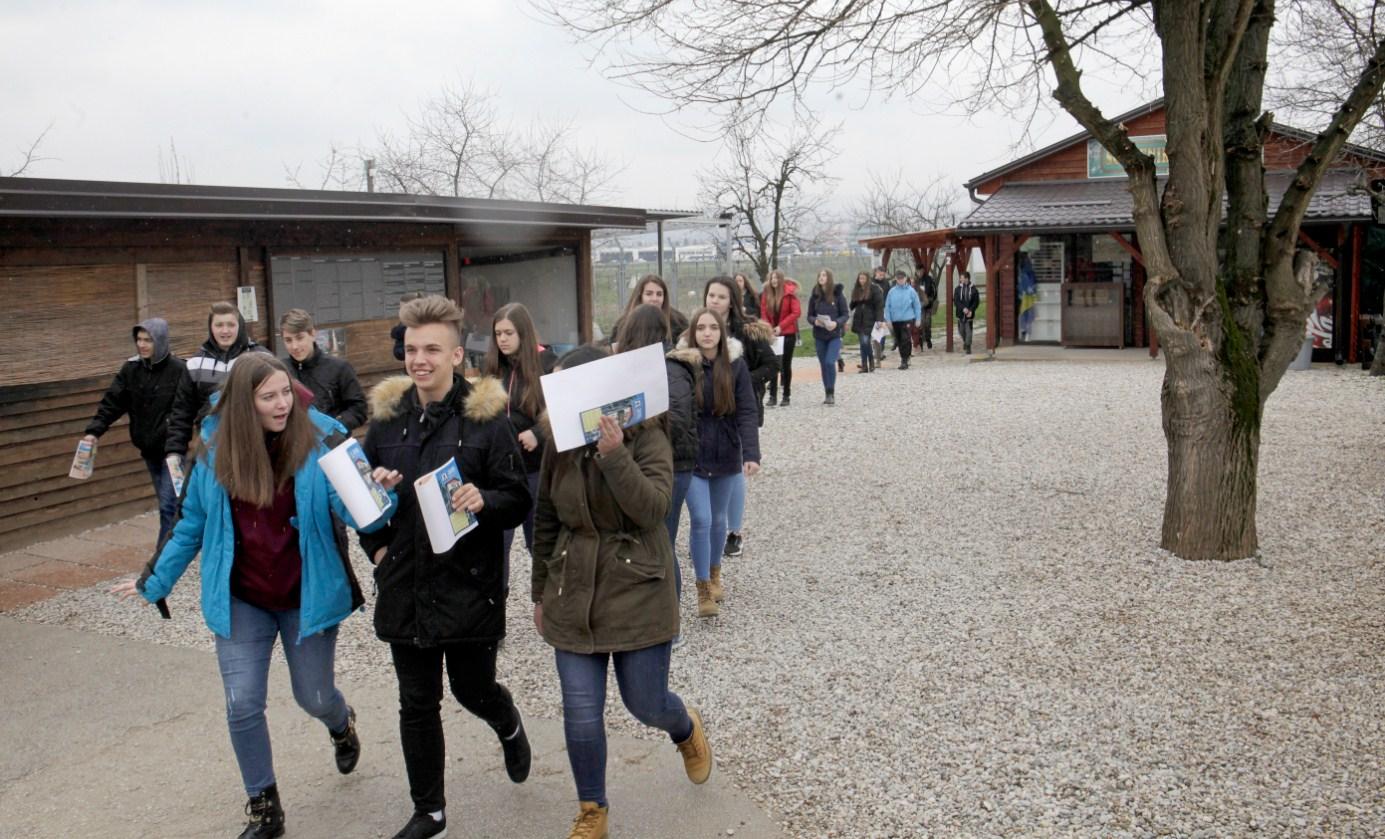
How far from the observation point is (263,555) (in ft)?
13.0

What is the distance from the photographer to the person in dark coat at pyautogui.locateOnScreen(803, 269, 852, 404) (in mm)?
14945

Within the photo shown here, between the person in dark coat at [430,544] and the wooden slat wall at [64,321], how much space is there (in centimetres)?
630

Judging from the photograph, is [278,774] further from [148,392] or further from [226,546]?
[148,392]

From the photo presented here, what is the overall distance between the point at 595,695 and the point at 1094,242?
70.5 feet

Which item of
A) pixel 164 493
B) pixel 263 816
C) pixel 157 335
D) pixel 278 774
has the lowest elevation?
→ pixel 278 774

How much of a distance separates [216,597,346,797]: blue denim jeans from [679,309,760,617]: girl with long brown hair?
2.65 meters

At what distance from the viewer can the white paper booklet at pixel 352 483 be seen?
361cm

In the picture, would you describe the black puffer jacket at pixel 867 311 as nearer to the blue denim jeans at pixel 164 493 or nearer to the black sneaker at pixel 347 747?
the blue denim jeans at pixel 164 493

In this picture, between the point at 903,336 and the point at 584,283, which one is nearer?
the point at 584,283

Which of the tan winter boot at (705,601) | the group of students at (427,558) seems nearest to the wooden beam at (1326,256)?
the tan winter boot at (705,601)

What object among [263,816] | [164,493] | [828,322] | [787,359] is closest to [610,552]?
[263,816]

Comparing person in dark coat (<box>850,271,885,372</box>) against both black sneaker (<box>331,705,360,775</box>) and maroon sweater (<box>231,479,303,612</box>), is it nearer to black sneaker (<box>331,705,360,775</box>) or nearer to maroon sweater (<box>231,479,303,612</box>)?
black sneaker (<box>331,705,360,775</box>)

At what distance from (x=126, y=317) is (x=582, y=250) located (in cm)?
Result: 673

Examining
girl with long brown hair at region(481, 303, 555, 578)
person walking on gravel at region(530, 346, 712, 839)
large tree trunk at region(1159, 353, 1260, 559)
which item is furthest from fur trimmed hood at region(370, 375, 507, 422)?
large tree trunk at region(1159, 353, 1260, 559)
